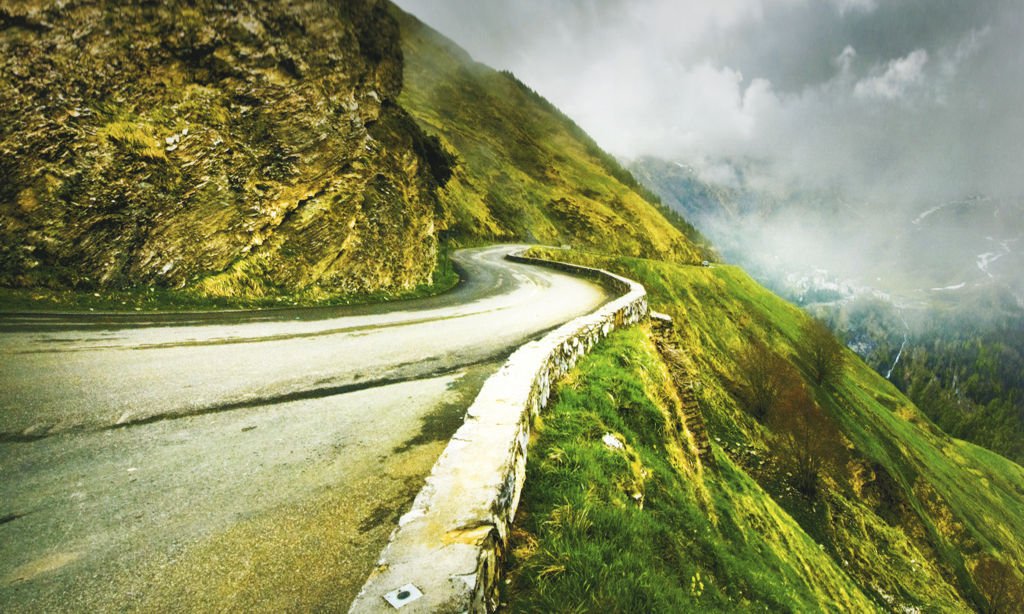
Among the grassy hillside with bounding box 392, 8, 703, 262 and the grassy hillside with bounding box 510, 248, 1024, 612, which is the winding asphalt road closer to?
the grassy hillside with bounding box 510, 248, 1024, 612

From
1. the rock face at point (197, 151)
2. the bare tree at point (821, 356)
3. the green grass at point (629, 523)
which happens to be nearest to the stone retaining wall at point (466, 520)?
the green grass at point (629, 523)

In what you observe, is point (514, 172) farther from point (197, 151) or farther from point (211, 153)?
point (197, 151)

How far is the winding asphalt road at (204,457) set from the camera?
2744mm

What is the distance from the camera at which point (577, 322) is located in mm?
9742

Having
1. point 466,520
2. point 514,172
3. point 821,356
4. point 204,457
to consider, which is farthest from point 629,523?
point 514,172

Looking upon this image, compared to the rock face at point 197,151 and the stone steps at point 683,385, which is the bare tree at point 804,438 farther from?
the rock face at point 197,151

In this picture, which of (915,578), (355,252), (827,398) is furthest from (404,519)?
(827,398)

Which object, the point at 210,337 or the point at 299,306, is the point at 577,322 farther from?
the point at 299,306

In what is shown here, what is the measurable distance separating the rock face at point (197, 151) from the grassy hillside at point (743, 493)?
37.1 ft

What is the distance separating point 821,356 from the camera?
48.1m

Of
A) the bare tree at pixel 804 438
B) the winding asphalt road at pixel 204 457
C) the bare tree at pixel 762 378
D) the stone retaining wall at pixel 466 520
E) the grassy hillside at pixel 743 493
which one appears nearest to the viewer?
the stone retaining wall at pixel 466 520

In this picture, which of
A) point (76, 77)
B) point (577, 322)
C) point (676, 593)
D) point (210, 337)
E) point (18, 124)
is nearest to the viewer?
point (676, 593)

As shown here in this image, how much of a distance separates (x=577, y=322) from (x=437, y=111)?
11006 cm

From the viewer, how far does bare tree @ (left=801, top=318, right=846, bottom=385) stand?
4703 cm
